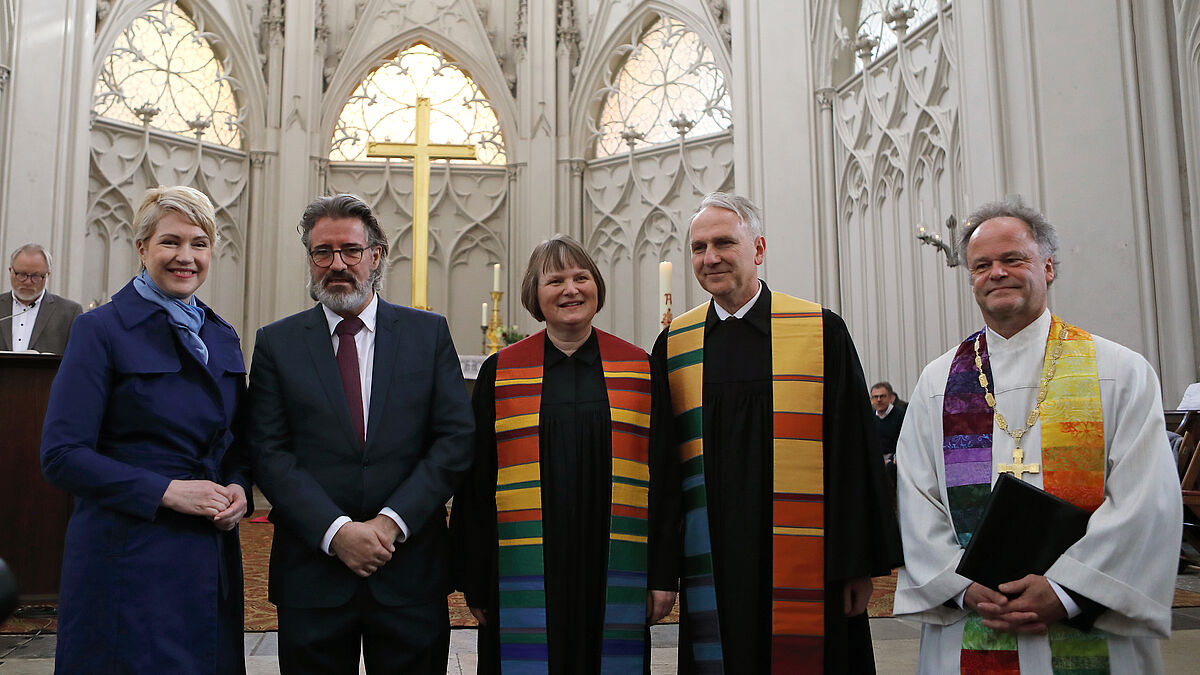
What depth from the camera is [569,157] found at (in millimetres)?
12477

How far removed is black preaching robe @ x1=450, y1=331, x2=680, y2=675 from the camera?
2.42m

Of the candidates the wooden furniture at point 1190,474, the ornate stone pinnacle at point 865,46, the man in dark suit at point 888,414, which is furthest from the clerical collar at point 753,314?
the ornate stone pinnacle at point 865,46

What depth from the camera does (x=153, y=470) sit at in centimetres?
206

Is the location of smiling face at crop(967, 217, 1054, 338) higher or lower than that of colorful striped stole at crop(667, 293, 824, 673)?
higher

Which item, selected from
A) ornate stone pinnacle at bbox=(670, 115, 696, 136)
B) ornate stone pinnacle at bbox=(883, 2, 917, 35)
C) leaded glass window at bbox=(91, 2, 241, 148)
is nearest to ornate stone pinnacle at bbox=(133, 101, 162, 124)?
leaded glass window at bbox=(91, 2, 241, 148)

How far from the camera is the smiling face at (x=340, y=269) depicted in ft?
7.70

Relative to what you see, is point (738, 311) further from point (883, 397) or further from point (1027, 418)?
point (883, 397)

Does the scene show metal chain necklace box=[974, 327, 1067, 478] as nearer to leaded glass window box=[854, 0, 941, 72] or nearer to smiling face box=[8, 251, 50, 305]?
smiling face box=[8, 251, 50, 305]

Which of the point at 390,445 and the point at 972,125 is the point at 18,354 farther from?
the point at 972,125

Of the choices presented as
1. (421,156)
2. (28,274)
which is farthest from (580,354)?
(421,156)

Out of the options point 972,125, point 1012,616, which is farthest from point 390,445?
point 972,125

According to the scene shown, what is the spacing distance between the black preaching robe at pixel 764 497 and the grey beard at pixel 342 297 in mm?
866

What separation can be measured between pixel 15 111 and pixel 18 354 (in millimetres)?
5885

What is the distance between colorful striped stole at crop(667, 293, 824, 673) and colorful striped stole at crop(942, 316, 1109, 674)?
41 centimetres
